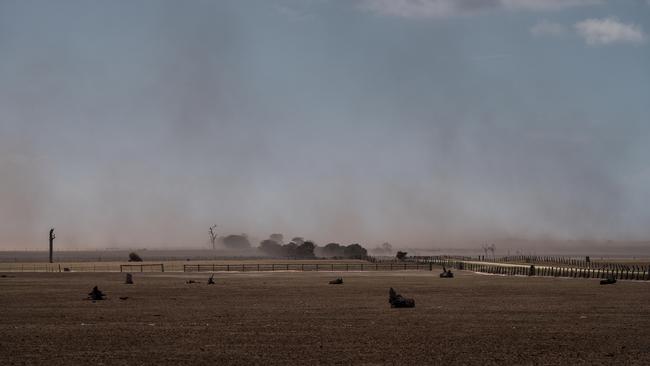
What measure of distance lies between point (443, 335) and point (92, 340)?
10.7 m

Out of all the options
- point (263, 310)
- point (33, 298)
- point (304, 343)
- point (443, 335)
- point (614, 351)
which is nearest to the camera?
point (614, 351)

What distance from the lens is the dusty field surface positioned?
69.0 feet

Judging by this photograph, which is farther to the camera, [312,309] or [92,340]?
[312,309]

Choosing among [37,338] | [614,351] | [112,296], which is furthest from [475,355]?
[112,296]

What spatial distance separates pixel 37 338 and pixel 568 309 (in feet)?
71.6

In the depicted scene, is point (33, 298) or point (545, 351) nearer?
point (545, 351)

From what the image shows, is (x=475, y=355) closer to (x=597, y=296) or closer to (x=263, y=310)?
(x=263, y=310)

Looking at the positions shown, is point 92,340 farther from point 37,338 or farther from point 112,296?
point 112,296

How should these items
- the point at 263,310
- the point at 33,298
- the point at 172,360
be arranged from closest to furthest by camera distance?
the point at 172,360
the point at 263,310
the point at 33,298

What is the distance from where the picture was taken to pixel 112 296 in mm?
45031

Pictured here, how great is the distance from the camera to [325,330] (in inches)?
1067

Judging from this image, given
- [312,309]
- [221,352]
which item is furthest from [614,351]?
[312,309]

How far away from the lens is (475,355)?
21219 mm

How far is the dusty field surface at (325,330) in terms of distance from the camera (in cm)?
2103
